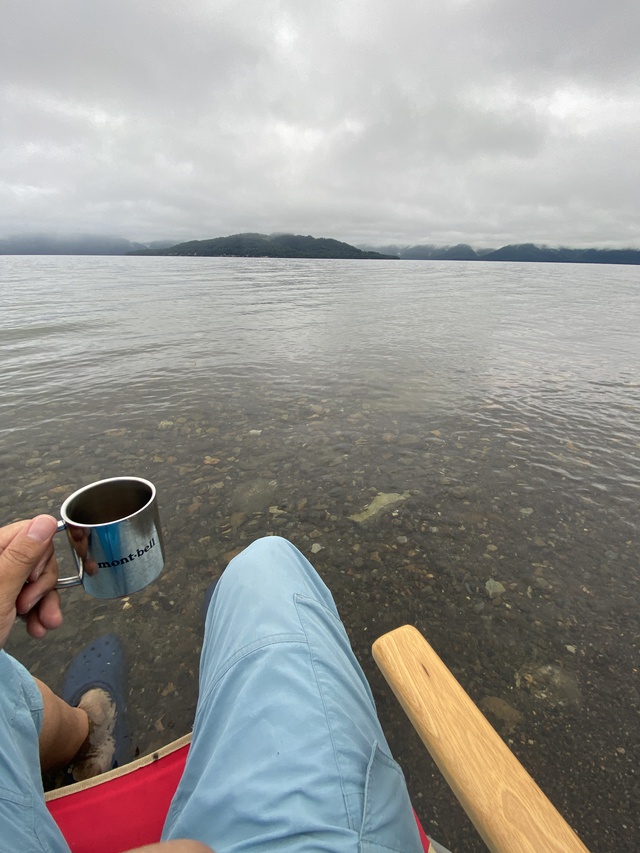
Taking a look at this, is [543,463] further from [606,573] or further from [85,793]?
[85,793]

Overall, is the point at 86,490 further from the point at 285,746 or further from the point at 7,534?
the point at 285,746

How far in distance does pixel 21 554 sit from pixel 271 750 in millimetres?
1266

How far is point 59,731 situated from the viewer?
2.44m

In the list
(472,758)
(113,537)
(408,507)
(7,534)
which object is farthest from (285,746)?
(408,507)

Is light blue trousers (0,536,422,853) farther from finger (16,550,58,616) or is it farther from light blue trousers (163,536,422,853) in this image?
finger (16,550,58,616)

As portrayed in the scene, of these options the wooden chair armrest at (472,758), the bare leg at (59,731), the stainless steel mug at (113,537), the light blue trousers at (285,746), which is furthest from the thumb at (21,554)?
the wooden chair armrest at (472,758)

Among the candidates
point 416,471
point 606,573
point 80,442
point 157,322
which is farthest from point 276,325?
point 606,573

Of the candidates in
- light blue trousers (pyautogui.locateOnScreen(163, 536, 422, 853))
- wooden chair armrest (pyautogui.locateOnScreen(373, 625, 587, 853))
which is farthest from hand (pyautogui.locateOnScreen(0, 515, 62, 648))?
wooden chair armrest (pyautogui.locateOnScreen(373, 625, 587, 853))

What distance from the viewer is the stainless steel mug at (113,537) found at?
164cm

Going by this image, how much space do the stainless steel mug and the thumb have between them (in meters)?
0.11

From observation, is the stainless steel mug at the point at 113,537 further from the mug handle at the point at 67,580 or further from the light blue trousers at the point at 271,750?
the light blue trousers at the point at 271,750

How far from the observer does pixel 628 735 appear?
9.06 ft

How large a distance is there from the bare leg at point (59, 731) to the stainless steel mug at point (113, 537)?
1.21 m

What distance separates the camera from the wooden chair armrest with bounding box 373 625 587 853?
1.44m
